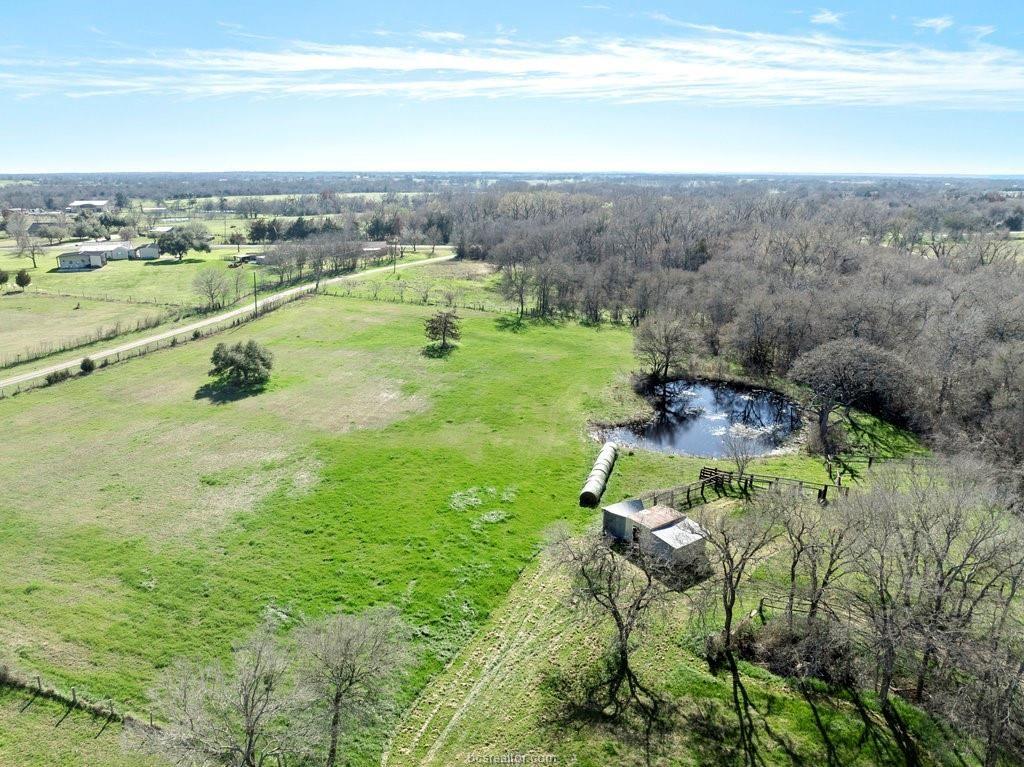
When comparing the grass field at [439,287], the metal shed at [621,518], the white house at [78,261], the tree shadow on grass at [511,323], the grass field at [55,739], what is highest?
the white house at [78,261]

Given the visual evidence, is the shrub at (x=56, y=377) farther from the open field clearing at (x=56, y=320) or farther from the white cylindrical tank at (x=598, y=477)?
the white cylindrical tank at (x=598, y=477)

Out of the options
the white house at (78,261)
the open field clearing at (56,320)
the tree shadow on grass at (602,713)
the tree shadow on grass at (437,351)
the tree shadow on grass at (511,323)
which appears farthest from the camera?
the white house at (78,261)

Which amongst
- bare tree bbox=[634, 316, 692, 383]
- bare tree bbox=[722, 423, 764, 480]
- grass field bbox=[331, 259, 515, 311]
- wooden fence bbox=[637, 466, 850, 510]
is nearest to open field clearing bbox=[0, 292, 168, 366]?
grass field bbox=[331, 259, 515, 311]

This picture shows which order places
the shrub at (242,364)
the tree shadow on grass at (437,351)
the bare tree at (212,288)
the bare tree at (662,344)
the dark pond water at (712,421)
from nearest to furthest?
the dark pond water at (712,421) → the shrub at (242,364) → the bare tree at (662,344) → the tree shadow on grass at (437,351) → the bare tree at (212,288)

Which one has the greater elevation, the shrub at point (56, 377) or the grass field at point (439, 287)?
the grass field at point (439, 287)

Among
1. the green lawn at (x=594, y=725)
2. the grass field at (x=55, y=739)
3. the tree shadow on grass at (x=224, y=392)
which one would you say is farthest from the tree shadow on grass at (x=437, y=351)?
the grass field at (x=55, y=739)

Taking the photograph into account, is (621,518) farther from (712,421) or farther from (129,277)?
(129,277)

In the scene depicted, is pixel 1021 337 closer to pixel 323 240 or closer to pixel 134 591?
pixel 134 591
